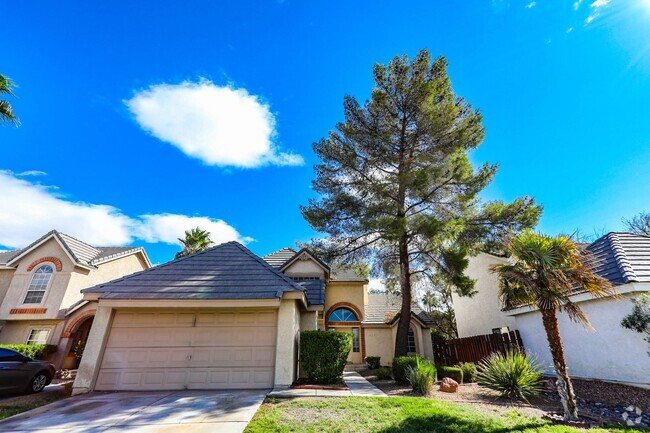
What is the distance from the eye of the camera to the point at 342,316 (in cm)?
1906

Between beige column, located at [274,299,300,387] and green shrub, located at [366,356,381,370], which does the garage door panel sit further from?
green shrub, located at [366,356,381,370]

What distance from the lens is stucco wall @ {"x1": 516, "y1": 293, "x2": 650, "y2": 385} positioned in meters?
7.81

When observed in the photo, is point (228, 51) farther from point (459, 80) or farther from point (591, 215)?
point (591, 215)

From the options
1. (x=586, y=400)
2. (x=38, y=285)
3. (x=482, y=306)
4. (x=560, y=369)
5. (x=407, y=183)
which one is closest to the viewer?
(x=560, y=369)

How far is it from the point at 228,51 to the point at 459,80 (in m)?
11.9

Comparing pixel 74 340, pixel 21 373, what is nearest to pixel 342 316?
pixel 21 373

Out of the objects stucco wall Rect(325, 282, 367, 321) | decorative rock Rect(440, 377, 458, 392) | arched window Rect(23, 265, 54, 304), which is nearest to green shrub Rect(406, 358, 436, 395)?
decorative rock Rect(440, 377, 458, 392)

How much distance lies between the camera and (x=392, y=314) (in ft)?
67.8

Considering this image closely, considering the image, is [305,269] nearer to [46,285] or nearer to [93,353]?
[93,353]

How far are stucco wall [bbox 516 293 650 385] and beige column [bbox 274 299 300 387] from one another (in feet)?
32.8

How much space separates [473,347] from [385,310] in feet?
27.8

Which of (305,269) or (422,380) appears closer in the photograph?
(422,380)

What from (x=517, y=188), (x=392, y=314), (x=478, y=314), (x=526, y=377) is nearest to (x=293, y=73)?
(x=517, y=188)

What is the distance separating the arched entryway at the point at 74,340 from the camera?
15492 mm
